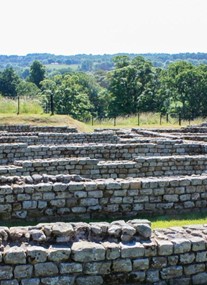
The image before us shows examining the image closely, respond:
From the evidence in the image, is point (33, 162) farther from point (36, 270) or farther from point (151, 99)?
point (151, 99)

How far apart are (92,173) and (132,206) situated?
11.5 ft

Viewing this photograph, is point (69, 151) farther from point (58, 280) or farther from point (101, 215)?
point (58, 280)

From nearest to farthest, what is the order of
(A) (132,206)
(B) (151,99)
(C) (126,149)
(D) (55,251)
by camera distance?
(D) (55,251)
(A) (132,206)
(C) (126,149)
(B) (151,99)

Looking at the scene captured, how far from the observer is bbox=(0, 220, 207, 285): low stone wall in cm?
666

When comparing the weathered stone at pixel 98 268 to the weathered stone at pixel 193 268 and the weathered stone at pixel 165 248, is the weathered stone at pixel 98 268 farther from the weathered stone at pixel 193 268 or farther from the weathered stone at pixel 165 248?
the weathered stone at pixel 193 268

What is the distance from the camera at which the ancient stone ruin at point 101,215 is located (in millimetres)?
6766

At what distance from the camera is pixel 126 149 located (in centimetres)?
1834

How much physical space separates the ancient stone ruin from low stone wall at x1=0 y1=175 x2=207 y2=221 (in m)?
0.02

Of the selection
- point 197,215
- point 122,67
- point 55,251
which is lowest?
point 197,215

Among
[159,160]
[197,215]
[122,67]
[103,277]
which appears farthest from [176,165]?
[122,67]

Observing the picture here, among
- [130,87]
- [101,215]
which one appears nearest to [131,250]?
[101,215]

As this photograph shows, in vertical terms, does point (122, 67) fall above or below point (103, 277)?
above

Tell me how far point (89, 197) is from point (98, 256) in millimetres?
4230

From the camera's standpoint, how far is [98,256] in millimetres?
6840
